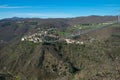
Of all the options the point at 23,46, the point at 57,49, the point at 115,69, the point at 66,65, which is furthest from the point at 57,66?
the point at 115,69

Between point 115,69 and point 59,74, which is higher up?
point 115,69

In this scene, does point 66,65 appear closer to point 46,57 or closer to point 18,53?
point 46,57

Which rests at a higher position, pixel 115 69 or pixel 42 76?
pixel 115 69

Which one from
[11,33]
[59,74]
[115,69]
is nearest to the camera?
[115,69]

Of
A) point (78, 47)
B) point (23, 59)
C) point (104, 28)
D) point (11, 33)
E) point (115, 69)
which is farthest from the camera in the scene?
point (11, 33)

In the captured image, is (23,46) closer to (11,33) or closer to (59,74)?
(59,74)

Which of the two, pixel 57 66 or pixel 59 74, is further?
pixel 57 66

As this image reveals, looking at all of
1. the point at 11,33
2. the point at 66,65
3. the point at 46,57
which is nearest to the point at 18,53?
the point at 46,57

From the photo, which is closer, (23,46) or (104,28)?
(23,46)

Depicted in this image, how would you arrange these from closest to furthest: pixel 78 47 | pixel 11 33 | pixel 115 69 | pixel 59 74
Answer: pixel 115 69 → pixel 59 74 → pixel 78 47 → pixel 11 33
